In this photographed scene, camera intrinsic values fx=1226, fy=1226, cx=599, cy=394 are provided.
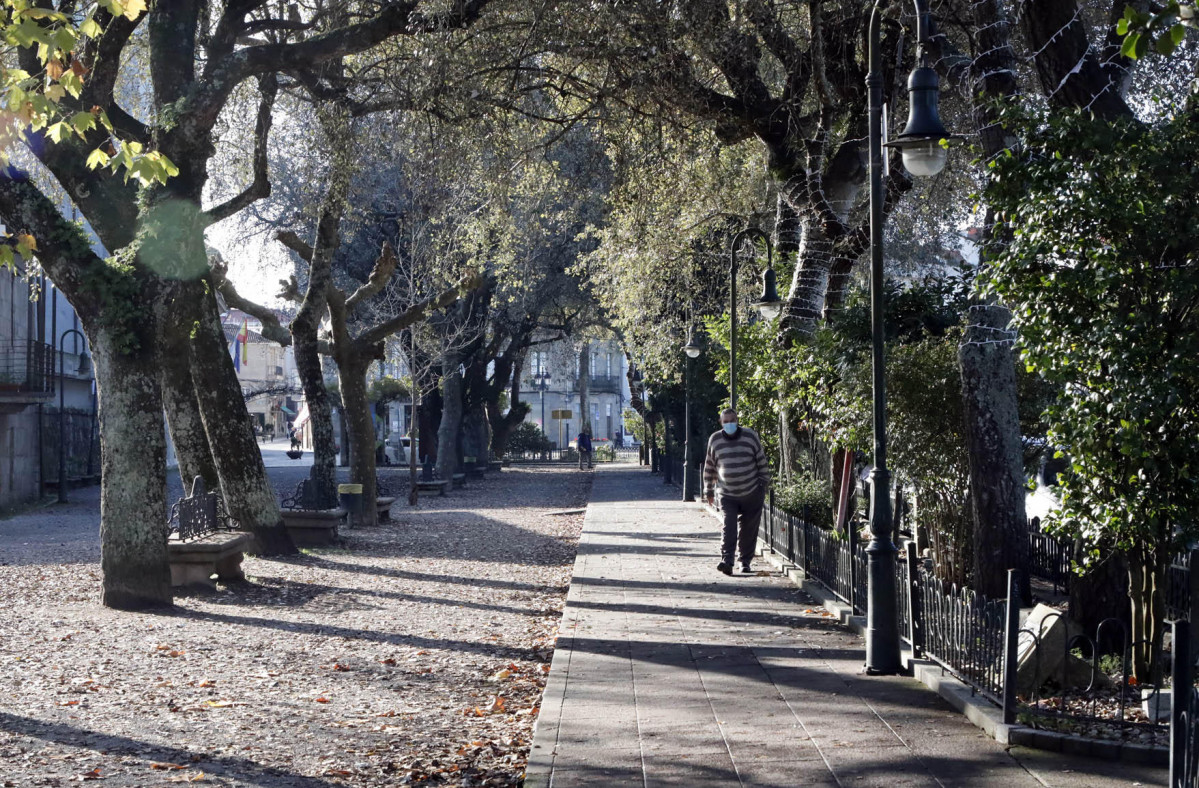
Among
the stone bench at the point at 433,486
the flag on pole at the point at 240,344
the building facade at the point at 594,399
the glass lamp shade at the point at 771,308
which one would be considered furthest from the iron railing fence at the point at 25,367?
the building facade at the point at 594,399

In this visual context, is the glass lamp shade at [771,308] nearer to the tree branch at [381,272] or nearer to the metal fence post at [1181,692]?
the tree branch at [381,272]

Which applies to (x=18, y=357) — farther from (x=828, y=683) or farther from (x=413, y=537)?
(x=828, y=683)

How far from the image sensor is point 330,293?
19.7 meters

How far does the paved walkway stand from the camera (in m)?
5.57

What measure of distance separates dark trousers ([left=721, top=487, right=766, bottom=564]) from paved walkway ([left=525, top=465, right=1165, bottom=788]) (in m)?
1.42

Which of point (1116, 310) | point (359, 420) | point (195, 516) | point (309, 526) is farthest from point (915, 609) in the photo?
point (359, 420)

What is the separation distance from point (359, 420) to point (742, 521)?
31.5ft

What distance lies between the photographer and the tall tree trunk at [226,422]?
1453cm

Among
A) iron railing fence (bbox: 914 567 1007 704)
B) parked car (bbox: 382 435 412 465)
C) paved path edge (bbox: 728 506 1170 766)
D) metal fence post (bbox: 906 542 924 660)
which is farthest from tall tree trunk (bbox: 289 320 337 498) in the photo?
parked car (bbox: 382 435 412 465)

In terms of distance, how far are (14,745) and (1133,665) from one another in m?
6.21

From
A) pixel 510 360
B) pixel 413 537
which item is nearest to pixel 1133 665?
pixel 413 537

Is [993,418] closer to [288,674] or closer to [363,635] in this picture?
[363,635]

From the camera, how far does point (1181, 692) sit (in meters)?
4.26

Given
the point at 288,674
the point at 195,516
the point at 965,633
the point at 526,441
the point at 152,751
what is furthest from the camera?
the point at 526,441
